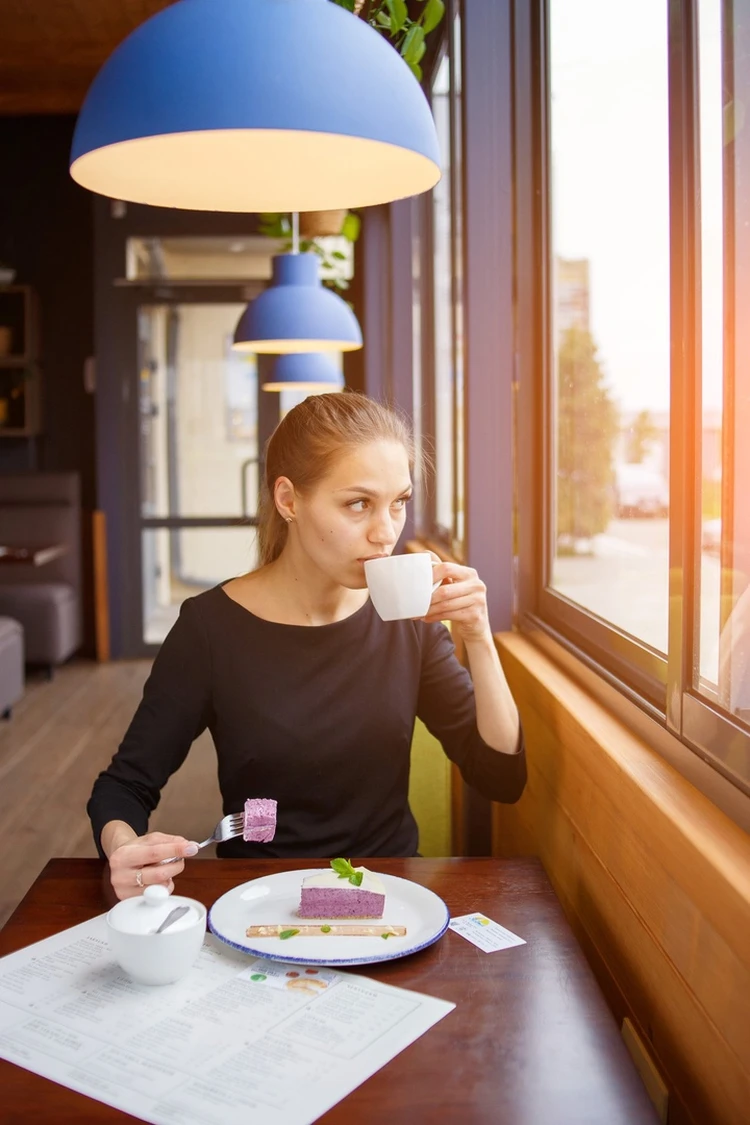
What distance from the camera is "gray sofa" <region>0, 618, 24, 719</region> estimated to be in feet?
17.6

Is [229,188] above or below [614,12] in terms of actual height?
below

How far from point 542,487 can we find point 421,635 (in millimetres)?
743

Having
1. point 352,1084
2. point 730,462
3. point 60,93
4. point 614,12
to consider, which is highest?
point 60,93

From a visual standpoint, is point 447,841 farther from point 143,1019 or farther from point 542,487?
point 143,1019

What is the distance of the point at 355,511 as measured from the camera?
1623 mm

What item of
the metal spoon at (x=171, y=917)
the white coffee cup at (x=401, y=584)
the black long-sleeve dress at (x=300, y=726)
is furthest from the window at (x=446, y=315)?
the metal spoon at (x=171, y=917)

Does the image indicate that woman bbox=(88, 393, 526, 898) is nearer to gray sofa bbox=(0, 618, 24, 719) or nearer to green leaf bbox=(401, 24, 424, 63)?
green leaf bbox=(401, 24, 424, 63)

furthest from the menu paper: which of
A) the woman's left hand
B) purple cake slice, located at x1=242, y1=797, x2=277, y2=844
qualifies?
the woman's left hand

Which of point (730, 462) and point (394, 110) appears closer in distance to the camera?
point (394, 110)

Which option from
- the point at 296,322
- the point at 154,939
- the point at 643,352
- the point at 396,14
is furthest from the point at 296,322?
the point at 154,939

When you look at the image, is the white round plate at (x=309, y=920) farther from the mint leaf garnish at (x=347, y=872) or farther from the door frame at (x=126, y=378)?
the door frame at (x=126, y=378)

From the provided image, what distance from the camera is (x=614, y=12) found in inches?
70.9

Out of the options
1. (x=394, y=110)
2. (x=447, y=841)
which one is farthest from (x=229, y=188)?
(x=447, y=841)

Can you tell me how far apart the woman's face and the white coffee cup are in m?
0.23
